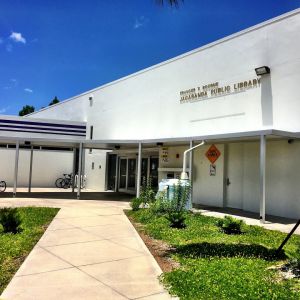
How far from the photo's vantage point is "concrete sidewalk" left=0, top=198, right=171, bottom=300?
5.08 metres

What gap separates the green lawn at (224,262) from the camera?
16.5 ft

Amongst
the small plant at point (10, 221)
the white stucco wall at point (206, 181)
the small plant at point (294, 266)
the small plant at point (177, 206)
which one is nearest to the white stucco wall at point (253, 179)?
the white stucco wall at point (206, 181)

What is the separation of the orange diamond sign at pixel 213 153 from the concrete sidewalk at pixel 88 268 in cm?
706

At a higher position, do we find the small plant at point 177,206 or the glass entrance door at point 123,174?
the glass entrance door at point 123,174

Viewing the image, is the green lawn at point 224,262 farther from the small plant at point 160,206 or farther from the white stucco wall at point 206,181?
the white stucco wall at point 206,181

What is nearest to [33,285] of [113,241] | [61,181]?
[113,241]

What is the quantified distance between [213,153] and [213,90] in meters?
2.66

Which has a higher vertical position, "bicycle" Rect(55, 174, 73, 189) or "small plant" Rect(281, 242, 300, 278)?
"bicycle" Rect(55, 174, 73, 189)

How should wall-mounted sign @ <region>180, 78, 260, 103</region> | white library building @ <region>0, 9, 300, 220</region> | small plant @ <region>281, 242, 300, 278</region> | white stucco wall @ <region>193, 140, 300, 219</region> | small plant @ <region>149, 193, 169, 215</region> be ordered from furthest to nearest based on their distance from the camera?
wall-mounted sign @ <region>180, 78, 260, 103</region>, white library building @ <region>0, 9, 300, 220</region>, white stucco wall @ <region>193, 140, 300, 219</region>, small plant @ <region>149, 193, 169, 215</region>, small plant @ <region>281, 242, 300, 278</region>

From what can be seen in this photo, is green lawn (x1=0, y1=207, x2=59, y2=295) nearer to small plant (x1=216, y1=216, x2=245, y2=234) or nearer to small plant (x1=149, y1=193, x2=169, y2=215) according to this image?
small plant (x1=149, y1=193, x2=169, y2=215)

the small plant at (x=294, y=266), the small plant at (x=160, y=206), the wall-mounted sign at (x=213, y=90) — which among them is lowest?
the small plant at (x=294, y=266)

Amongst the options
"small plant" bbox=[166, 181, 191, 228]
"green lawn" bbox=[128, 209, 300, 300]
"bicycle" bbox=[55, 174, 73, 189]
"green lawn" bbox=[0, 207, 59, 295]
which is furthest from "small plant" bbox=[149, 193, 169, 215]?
"bicycle" bbox=[55, 174, 73, 189]

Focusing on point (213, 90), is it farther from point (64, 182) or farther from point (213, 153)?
point (64, 182)

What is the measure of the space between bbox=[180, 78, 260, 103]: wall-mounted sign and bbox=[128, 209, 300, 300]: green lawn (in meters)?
6.21
